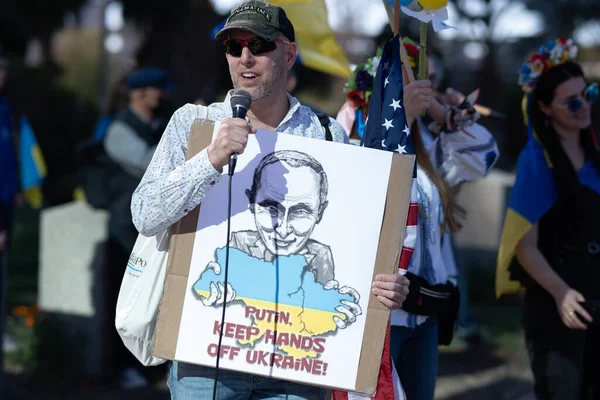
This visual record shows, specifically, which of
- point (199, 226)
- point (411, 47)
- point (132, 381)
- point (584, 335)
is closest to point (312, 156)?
point (199, 226)

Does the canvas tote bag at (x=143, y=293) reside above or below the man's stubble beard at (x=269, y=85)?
below

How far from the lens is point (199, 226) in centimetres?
280

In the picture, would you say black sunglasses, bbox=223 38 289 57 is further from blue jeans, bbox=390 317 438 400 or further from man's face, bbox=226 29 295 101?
blue jeans, bbox=390 317 438 400

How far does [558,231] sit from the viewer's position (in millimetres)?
4227

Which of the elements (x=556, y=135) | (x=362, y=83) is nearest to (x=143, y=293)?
(x=362, y=83)

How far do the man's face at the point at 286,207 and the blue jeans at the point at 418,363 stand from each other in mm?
1099

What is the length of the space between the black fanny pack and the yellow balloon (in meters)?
1.05

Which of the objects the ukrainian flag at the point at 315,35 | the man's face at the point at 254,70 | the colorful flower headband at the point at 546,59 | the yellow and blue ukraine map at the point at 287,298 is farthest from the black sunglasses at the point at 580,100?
the yellow and blue ukraine map at the point at 287,298

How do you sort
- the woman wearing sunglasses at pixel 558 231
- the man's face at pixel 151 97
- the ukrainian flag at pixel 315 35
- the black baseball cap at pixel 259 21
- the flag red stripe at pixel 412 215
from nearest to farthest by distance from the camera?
1. the black baseball cap at pixel 259 21
2. the flag red stripe at pixel 412 215
3. the woman wearing sunglasses at pixel 558 231
4. the ukrainian flag at pixel 315 35
5. the man's face at pixel 151 97

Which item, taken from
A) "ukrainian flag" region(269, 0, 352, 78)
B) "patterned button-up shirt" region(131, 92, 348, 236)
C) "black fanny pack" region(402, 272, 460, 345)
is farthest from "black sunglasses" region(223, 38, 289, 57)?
"ukrainian flag" region(269, 0, 352, 78)

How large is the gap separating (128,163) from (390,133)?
10.6ft

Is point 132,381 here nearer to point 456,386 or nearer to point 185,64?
point 456,386

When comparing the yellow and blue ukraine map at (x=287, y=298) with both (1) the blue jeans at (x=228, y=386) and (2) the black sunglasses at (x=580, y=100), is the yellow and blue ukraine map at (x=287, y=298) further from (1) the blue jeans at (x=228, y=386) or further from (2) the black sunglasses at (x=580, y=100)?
(2) the black sunglasses at (x=580, y=100)

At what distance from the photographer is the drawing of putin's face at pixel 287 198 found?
2.80 metres
